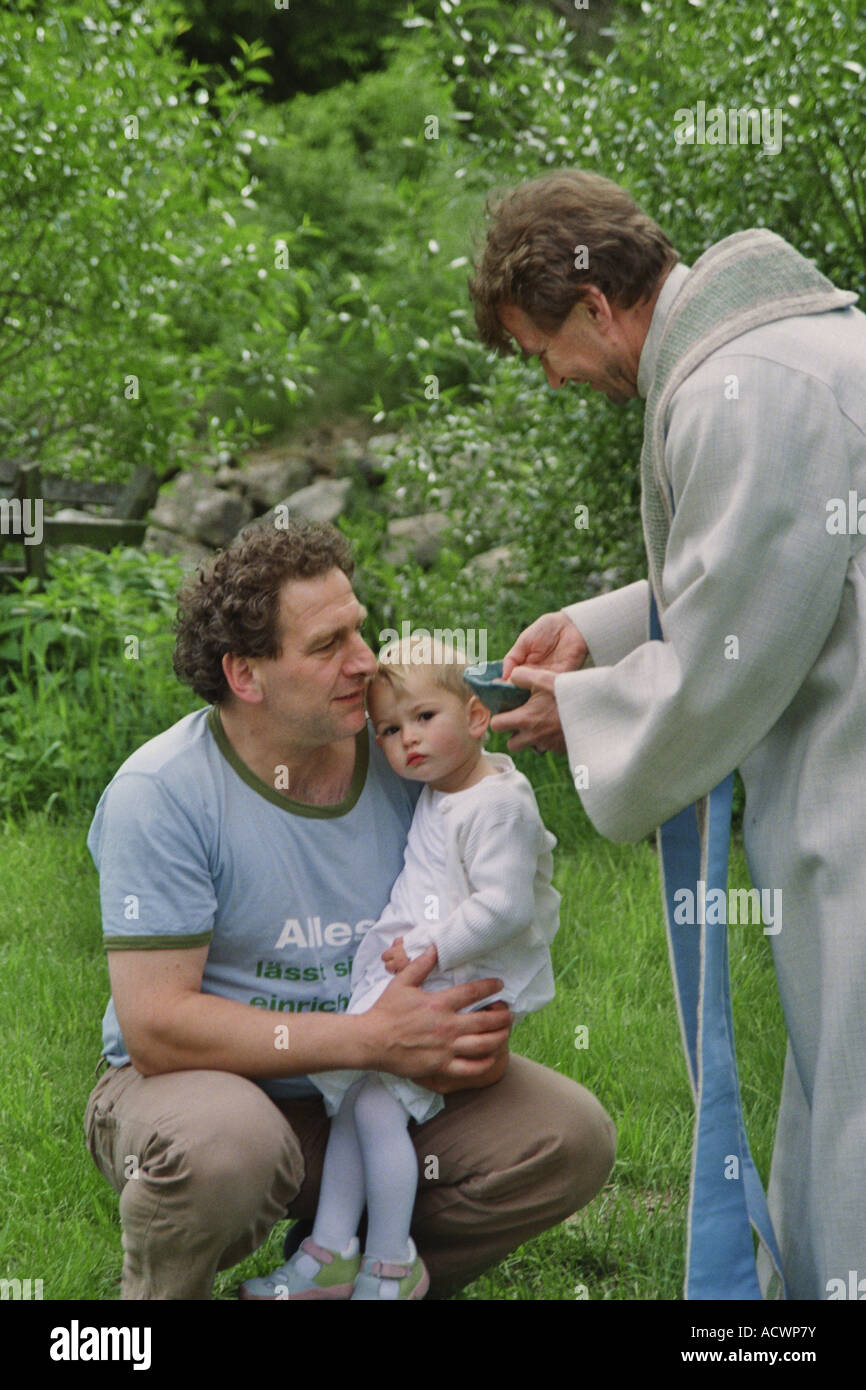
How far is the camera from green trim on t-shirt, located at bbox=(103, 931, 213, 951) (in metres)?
2.56

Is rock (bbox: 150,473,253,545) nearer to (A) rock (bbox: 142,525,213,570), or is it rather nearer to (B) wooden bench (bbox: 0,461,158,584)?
(A) rock (bbox: 142,525,213,570)

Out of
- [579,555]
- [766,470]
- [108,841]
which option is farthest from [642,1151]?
[579,555]

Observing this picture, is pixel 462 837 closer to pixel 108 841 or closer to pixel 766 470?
pixel 108 841

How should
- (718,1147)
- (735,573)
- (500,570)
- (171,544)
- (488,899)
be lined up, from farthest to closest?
(171,544), (500,570), (488,899), (718,1147), (735,573)

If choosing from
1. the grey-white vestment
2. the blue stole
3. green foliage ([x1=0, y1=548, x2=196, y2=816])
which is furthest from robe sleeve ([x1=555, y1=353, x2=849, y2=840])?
green foliage ([x1=0, y1=548, x2=196, y2=816])

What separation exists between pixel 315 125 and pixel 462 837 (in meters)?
11.3

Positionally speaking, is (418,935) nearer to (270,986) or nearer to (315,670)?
(270,986)

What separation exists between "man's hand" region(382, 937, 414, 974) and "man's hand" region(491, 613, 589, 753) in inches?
15.6

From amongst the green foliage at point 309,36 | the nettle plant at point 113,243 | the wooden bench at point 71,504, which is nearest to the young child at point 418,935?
the nettle plant at point 113,243

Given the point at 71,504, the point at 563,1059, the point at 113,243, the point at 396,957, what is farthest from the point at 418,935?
the point at 71,504

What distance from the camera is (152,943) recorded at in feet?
8.39

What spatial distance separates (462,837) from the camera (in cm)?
269

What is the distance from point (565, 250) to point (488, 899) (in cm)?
109

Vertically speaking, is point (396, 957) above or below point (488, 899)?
below
